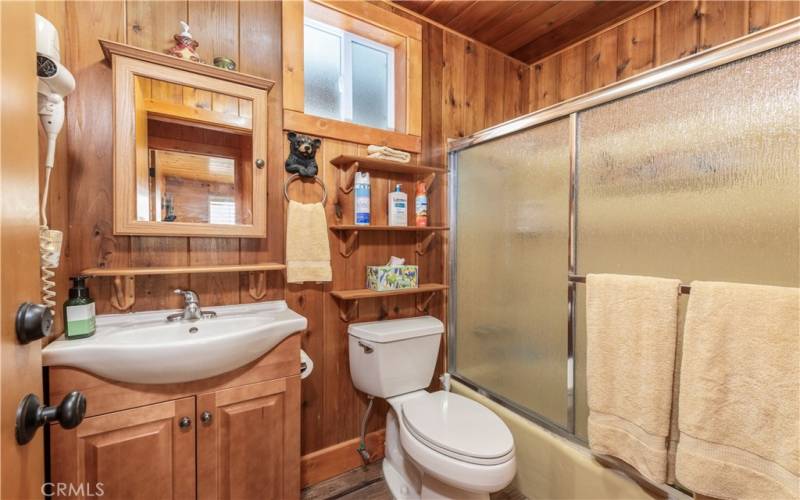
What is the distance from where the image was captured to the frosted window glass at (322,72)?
1.63 metres

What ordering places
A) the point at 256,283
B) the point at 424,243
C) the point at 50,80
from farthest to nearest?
the point at 424,243 < the point at 256,283 < the point at 50,80

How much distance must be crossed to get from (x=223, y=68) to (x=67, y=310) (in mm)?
990

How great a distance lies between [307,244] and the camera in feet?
4.83

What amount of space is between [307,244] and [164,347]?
2.19 feet

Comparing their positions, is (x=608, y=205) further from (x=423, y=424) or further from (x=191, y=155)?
(x=191, y=155)

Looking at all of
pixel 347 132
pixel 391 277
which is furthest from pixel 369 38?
pixel 391 277

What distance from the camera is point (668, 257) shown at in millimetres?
1120

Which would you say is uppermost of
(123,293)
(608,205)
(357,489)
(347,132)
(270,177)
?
(347,132)

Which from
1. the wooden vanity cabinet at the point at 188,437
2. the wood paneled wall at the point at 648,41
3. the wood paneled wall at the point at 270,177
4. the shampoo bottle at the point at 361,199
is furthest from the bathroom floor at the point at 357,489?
the wood paneled wall at the point at 648,41

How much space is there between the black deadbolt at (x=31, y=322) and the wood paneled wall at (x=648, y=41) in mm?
2453

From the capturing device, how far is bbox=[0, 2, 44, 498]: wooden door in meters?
0.45

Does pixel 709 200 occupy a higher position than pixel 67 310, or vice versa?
pixel 709 200

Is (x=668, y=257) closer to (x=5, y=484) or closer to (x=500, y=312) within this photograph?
(x=500, y=312)

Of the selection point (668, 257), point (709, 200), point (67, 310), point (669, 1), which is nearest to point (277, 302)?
point (67, 310)
